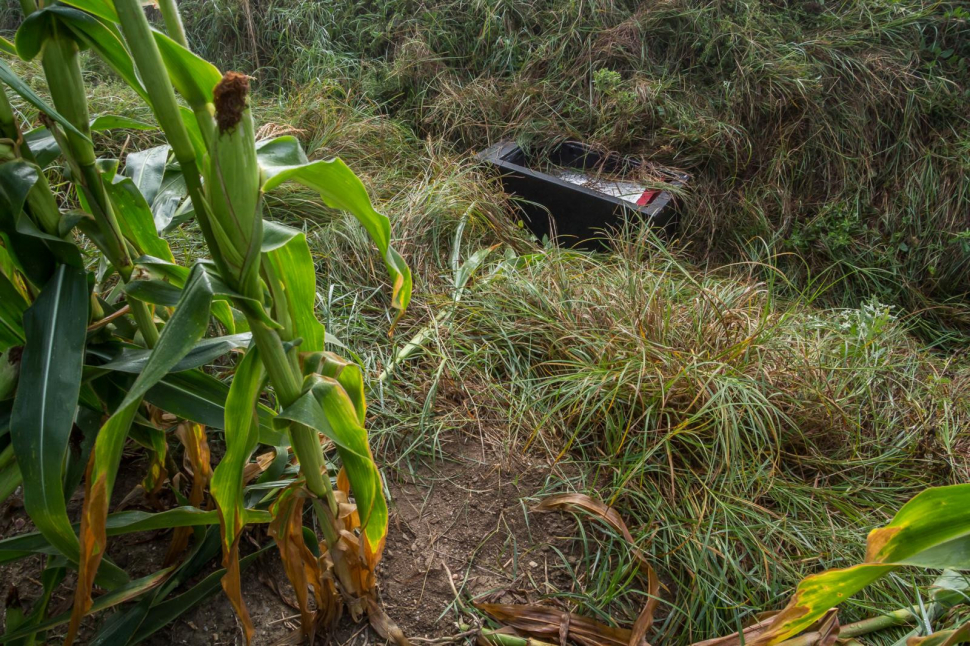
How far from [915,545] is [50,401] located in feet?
3.14

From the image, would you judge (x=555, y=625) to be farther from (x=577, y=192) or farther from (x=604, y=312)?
(x=577, y=192)

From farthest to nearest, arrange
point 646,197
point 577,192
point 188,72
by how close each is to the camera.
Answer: point 646,197, point 577,192, point 188,72

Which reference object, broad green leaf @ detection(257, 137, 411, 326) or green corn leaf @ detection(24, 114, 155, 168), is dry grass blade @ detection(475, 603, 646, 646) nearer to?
broad green leaf @ detection(257, 137, 411, 326)

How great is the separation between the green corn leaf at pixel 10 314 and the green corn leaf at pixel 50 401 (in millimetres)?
87

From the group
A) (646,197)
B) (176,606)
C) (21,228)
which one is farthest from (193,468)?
(646,197)

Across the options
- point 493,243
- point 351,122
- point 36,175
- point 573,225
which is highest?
point 36,175

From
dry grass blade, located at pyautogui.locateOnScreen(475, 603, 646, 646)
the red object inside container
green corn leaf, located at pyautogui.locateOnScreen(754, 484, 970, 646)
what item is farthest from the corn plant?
the red object inside container

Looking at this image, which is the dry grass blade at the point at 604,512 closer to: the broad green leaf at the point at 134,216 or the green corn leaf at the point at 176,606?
the green corn leaf at the point at 176,606

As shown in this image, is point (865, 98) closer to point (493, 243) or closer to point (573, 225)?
point (573, 225)

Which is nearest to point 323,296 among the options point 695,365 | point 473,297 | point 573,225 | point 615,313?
point 473,297

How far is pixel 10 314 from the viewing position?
2.62ft

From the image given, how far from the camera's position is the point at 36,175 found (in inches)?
26.4

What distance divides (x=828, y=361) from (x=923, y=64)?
190 centimetres

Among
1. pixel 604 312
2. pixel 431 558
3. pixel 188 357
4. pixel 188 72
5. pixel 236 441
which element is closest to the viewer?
pixel 188 72
